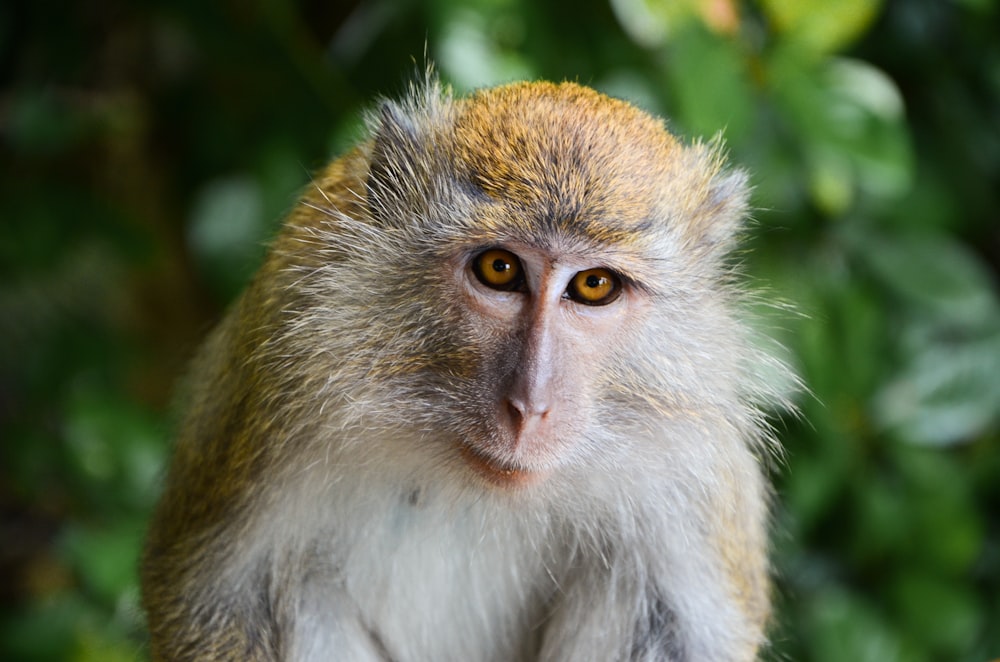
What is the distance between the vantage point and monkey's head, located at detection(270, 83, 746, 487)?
2.34 meters

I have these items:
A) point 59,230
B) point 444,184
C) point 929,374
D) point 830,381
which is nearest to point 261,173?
point 59,230

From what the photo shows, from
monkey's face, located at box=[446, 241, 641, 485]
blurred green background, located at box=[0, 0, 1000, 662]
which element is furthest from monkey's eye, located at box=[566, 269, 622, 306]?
blurred green background, located at box=[0, 0, 1000, 662]

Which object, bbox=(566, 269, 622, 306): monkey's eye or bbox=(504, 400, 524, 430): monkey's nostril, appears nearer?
bbox=(504, 400, 524, 430): monkey's nostril

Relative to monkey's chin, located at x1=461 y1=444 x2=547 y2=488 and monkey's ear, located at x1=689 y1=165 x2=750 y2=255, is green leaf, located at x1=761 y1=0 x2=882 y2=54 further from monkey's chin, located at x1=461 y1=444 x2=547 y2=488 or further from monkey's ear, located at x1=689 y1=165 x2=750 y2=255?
monkey's chin, located at x1=461 y1=444 x2=547 y2=488

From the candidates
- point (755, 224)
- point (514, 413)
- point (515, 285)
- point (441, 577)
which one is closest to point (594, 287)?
point (515, 285)

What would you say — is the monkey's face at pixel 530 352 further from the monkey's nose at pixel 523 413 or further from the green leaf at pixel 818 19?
the green leaf at pixel 818 19

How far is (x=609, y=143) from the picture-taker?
2.49m

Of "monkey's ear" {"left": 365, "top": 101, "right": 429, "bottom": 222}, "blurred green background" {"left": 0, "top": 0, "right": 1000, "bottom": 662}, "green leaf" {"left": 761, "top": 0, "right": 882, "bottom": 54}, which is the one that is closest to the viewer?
"monkey's ear" {"left": 365, "top": 101, "right": 429, "bottom": 222}

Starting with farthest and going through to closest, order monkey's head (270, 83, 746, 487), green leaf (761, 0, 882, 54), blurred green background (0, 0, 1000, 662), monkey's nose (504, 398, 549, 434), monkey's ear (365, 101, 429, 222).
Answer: blurred green background (0, 0, 1000, 662), green leaf (761, 0, 882, 54), monkey's ear (365, 101, 429, 222), monkey's head (270, 83, 746, 487), monkey's nose (504, 398, 549, 434)

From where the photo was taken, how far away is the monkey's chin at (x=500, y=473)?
2332mm

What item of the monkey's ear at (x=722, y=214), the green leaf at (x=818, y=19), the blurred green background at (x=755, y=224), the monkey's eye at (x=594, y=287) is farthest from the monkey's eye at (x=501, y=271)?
the green leaf at (x=818, y=19)

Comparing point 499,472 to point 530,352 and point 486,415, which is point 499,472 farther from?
point 530,352

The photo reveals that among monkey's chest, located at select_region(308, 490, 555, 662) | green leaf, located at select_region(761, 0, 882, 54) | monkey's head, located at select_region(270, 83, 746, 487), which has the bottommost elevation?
monkey's chest, located at select_region(308, 490, 555, 662)

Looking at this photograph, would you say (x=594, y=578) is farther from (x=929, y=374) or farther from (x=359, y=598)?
(x=929, y=374)
